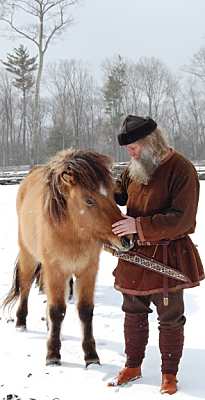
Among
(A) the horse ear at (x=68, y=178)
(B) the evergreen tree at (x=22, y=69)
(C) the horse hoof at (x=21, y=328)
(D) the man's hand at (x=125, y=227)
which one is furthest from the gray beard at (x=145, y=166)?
(B) the evergreen tree at (x=22, y=69)

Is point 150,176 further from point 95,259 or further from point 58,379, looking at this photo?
point 58,379

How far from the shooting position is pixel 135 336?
10.3 feet

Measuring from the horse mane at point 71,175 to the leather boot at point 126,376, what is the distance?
1100 mm

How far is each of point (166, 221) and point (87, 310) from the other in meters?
1.21

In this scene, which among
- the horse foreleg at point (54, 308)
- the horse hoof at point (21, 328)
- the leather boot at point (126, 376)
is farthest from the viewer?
the horse hoof at point (21, 328)

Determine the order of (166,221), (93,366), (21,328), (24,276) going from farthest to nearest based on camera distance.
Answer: (24,276) → (21,328) → (93,366) → (166,221)

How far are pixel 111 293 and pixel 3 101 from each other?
1728 inches

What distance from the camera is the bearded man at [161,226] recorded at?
2785mm

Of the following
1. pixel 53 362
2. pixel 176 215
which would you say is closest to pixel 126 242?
pixel 176 215

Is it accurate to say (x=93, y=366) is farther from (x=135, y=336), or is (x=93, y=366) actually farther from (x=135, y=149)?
(x=135, y=149)

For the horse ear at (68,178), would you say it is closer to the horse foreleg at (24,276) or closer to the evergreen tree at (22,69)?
the horse foreleg at (24,276)

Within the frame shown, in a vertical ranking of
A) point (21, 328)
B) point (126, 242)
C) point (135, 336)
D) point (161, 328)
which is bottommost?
point (21, 328)

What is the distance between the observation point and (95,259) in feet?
11.4

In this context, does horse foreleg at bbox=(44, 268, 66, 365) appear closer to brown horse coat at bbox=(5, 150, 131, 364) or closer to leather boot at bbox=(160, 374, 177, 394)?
brown horse coat at bbox=(5, 150, 131, 364)
